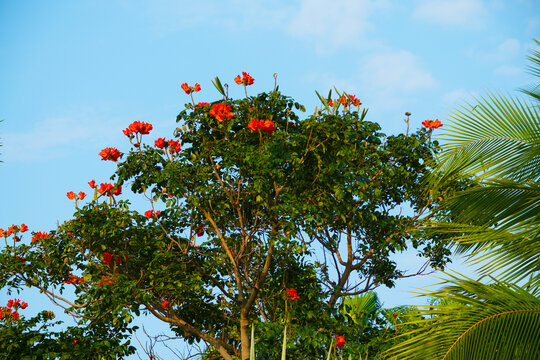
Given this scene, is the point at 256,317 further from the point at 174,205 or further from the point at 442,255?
the point at 442,255

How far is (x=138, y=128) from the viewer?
6.87m

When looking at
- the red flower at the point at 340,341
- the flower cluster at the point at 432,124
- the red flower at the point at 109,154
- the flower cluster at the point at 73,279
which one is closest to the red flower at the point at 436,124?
the flower cluster at the point at 432,124

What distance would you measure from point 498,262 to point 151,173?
4.20 meters

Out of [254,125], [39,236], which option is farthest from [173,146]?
[39,236]

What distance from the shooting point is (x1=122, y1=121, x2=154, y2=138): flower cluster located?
22.4ft

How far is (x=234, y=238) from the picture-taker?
24.9 feet

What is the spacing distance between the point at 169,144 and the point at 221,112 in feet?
2.97

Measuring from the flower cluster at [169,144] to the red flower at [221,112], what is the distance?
741mm

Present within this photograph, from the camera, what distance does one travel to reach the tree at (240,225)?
6605 millimetres

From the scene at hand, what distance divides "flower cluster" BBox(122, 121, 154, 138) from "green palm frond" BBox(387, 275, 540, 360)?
420 cm

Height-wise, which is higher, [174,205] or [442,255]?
[174,205]

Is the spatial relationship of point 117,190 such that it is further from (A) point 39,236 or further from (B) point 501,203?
(B) point 501,203

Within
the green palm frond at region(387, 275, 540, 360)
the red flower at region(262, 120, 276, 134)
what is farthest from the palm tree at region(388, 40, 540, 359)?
the red flower at region(262, 120, 276, 134)

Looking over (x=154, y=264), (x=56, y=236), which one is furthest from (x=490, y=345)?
A: (x=56, y=236)
